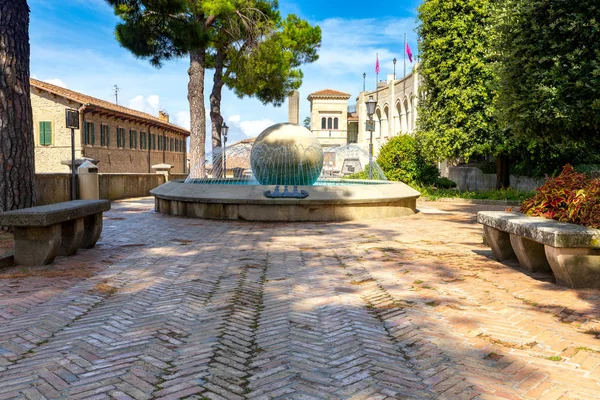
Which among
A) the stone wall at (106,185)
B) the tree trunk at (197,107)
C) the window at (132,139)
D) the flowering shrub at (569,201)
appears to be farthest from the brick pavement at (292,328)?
the window at (132,139)

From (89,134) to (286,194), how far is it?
75.3 feet

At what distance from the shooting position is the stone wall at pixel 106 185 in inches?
546

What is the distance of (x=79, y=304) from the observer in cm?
459

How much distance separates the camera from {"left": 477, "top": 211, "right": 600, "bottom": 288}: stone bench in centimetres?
498

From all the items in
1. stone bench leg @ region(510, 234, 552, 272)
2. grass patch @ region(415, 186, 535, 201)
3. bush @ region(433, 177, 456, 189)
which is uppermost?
bush @ region(433, 177, 456, 189)

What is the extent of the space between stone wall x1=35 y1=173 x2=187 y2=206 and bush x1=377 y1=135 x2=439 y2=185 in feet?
37.3

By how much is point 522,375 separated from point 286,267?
12.2 feet

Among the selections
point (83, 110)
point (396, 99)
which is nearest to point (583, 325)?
point (83, 110)

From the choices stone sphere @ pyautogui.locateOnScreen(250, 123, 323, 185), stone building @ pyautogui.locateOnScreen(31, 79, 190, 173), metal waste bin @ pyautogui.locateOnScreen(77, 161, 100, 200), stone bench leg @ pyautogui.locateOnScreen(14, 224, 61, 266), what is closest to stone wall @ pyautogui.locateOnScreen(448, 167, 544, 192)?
stone sphere @ pyautogui.locateOnScreen(250, 123, 323, 185)

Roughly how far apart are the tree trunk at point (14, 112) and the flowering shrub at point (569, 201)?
8020mm

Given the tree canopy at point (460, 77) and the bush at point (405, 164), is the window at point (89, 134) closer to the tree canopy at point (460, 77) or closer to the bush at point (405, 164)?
the bush at point (405, 164)

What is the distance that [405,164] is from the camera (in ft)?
72.7

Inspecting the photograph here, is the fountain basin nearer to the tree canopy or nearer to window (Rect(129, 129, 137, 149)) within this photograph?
the tree canopy

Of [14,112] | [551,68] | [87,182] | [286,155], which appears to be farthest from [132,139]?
[551,68]
